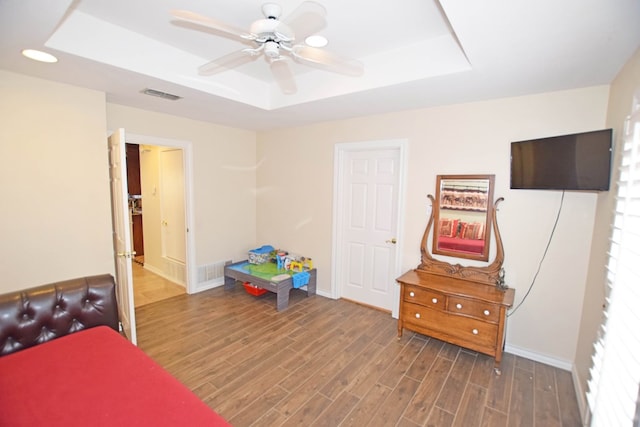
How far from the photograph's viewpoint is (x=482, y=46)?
1.78m

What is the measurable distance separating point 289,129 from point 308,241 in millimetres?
1728

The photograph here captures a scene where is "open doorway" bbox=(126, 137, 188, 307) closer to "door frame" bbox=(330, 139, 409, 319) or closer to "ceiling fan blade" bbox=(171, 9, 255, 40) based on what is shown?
"door frame" bbox=(330, 139, 409, 319)

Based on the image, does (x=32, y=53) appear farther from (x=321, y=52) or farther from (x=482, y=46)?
(x=482, y=46)

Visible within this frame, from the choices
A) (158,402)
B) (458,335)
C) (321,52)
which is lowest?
Result: (458,335)

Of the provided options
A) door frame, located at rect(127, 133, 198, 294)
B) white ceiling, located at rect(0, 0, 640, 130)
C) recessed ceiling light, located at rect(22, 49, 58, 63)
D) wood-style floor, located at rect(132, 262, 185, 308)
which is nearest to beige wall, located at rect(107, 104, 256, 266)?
door frame, located at rect(127, 133, 198, 294)

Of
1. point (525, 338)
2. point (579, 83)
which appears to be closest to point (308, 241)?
point (525, 338)

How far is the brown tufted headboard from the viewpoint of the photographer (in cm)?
176

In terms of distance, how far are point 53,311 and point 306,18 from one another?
243 cm

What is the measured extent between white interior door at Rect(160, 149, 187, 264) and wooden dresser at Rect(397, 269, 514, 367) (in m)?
3.29

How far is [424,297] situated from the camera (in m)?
2.83

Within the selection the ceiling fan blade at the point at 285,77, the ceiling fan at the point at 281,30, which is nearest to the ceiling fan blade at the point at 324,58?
the ceiling fan at the point at 281,30

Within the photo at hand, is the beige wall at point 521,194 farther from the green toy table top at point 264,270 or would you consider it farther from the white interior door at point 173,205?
the white interior door at point 173,205

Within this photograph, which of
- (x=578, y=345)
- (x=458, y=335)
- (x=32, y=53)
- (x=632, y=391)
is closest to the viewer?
(x=632, y=391)

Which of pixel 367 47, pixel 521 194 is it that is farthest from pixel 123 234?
pixel 521 194
